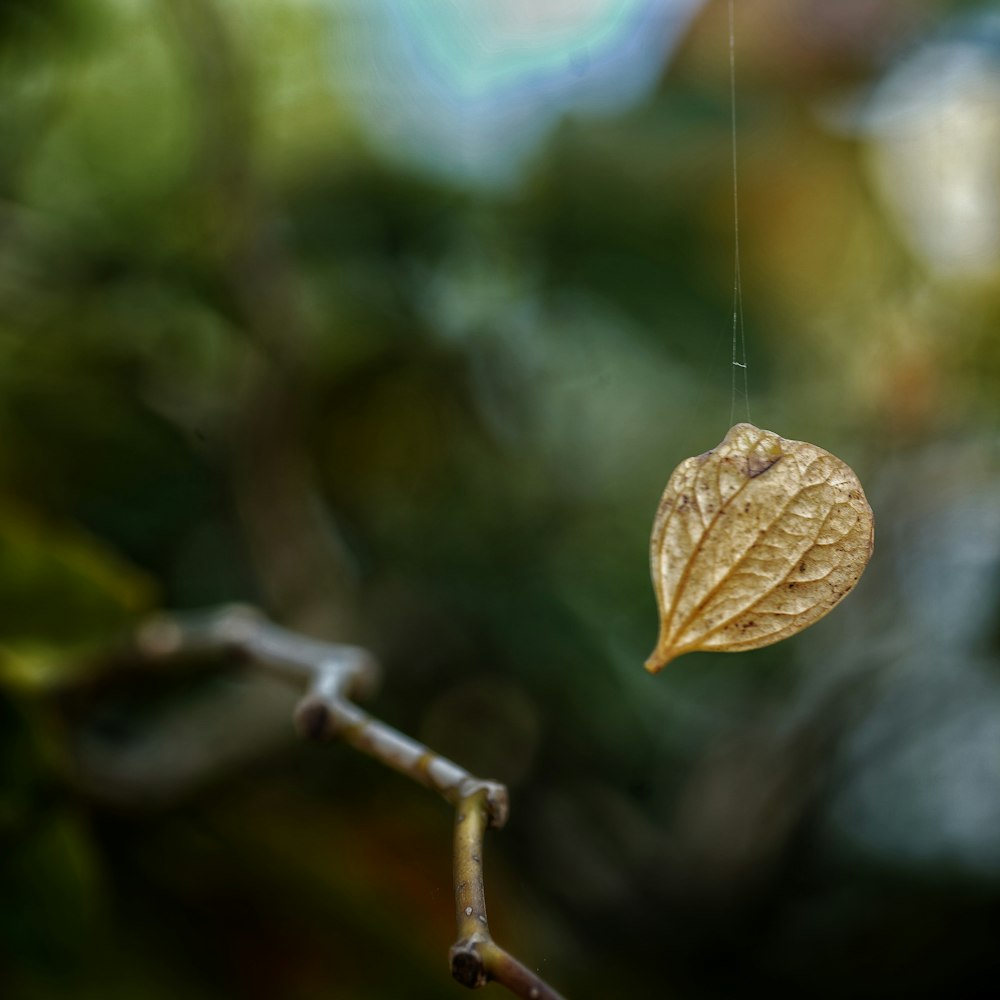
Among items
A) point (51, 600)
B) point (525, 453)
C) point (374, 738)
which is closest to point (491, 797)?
point (374, 738)

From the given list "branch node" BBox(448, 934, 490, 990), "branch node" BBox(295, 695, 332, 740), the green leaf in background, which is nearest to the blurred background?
the green leaf in background

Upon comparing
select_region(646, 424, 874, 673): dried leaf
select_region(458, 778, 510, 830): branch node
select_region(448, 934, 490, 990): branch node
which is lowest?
select_region(448, 934, 490, 990): branch node

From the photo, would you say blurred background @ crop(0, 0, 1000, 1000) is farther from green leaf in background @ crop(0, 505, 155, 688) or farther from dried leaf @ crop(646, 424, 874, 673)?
dried leaf @ crop(646, 424, 874, 673)

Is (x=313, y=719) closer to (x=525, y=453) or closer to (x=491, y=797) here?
(x=491, y=797)

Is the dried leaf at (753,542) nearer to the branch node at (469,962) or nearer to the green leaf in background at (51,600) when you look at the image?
the branch node at (469,962)

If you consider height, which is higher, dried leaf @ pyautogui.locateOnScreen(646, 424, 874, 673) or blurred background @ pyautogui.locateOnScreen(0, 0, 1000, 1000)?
blurred background @ pyautogui.locateOnScreen(0, 0, 1000, 1000)

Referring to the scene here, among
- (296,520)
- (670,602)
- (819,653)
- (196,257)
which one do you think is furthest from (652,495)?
(670,602)

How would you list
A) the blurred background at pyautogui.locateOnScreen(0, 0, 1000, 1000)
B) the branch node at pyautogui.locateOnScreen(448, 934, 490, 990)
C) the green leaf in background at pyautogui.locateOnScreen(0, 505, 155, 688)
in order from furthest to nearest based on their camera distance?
the blurred background at pyautogui.locateOnScreen(0, 0, 1000, 1000), the green leaf in background at pyautogui.locateOnScreen(0, 505, 155, 688), the branch node at pyautogui.locateOnScreen(448, 934, 490, 990)

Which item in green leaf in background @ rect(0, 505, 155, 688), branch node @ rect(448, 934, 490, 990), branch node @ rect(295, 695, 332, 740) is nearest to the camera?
branch node @ rect(448, 934, 490, 990)
